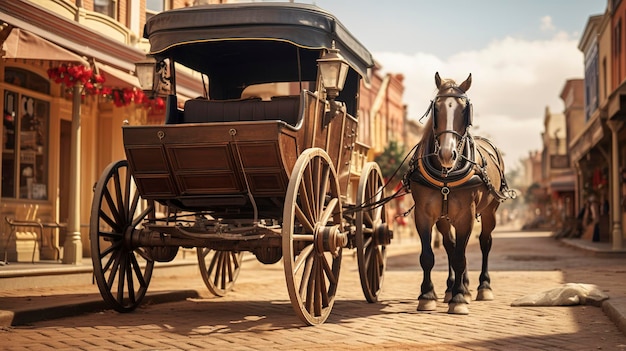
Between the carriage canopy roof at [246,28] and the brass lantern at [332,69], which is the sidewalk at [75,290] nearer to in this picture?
the carriage canopy roof at [246,28]

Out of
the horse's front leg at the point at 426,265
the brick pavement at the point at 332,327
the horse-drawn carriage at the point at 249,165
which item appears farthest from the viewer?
the horse's front leg at the point at 426,265

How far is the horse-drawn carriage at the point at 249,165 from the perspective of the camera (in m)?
7.69

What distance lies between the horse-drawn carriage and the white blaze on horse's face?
1.06 metres

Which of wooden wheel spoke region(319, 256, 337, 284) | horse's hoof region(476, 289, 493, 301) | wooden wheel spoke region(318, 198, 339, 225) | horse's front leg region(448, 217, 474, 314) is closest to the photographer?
wooden wheel spoke region(319, 256, 337, 284)

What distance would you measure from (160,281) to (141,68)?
16.7ft

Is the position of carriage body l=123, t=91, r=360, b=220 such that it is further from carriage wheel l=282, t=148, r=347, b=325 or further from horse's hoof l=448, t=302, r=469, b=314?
horse's hoof l=448, t=302, r=469, b=314

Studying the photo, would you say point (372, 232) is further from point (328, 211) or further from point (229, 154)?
point (229, 154)

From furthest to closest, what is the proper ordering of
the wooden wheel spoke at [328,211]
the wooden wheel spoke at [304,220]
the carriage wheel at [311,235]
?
the wooden wheel spoke at [328,211] < the wooden wheel spoke at [304,220] < the carriage wheel at [311,235]

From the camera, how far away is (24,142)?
46.6 feet

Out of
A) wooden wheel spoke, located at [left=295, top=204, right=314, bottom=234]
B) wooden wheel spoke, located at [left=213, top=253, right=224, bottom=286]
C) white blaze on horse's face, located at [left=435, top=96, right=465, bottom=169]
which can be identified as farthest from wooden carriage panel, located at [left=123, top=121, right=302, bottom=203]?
wooden wheel spoke, located at [left=213, top=253, right=224, bottom=286]

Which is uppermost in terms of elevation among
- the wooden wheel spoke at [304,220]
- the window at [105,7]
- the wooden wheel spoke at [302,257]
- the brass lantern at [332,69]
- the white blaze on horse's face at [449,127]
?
the window at [105,7]

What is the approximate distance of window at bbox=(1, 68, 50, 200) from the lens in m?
13.7

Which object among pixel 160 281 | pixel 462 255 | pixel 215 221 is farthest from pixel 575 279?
pixel 215 221

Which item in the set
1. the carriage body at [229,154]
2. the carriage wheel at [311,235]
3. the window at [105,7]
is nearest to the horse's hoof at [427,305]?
the carriage wheel at [311,235]
